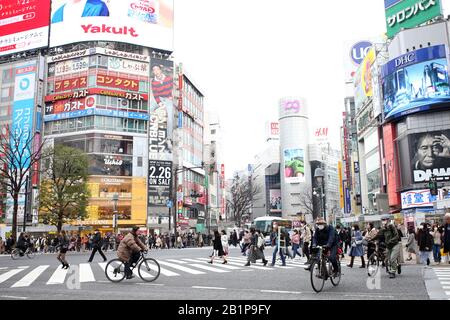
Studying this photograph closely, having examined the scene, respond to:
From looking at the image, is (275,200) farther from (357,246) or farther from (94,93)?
(357,246)

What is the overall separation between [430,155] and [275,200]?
3465 inches

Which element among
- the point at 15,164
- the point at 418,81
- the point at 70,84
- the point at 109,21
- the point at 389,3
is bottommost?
the point at 15,164

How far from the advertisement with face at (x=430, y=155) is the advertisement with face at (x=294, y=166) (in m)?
77.1

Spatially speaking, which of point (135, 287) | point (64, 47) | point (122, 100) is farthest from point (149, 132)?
point (135, 287)

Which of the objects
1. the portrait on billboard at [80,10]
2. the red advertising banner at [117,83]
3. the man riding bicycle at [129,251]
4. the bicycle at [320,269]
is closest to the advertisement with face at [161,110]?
the red advertising banner at [117,83]

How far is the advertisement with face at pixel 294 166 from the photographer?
128250mm

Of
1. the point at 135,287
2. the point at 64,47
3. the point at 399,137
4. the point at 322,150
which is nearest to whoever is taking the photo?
the point at 135,287

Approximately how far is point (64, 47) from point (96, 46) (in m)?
5.51

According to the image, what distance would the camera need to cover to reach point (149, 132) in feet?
195

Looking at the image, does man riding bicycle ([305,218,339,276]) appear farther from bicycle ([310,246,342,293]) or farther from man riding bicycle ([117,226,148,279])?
man riding bicycle ([117,226,148,279])

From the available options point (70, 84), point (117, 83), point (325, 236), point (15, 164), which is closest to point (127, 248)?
point (325, 236)

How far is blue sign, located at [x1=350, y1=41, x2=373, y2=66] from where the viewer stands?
80.9 meters

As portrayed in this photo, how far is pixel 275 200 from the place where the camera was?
13638cm

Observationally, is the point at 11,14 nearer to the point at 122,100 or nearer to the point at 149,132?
the point at 122,100
